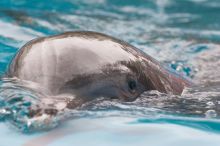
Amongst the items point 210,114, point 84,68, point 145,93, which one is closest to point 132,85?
point 145,93

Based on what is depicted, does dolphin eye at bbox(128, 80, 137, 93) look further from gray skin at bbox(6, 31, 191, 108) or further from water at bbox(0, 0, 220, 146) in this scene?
water at bbox(0, 0, 220, 146)

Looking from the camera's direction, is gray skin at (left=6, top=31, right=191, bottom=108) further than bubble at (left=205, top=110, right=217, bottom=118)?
No

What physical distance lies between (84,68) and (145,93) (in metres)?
0.65

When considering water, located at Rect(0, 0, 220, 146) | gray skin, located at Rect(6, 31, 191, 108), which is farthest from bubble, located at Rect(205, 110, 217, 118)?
gray skin, located at Rect(6, 31, 191, 108)

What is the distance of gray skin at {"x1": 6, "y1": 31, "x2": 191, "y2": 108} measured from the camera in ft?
13.9

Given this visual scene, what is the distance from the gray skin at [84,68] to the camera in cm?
422

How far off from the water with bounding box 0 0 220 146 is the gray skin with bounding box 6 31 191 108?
0.10 meters

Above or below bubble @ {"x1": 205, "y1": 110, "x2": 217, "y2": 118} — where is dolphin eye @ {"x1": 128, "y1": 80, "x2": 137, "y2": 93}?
above

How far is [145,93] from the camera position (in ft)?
15.6

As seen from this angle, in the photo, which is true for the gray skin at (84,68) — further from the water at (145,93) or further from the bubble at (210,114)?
the bubble at (210,114)

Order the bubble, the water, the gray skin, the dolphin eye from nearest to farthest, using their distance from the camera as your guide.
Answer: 1. the water
2. the gray skin
3. the bubble
4. the dolphin eye

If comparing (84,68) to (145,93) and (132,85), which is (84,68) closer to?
(132,85)

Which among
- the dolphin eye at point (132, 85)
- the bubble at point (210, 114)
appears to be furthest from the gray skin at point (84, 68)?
the bubble at point (210, 114)

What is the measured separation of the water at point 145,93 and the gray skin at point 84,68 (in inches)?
3.9
